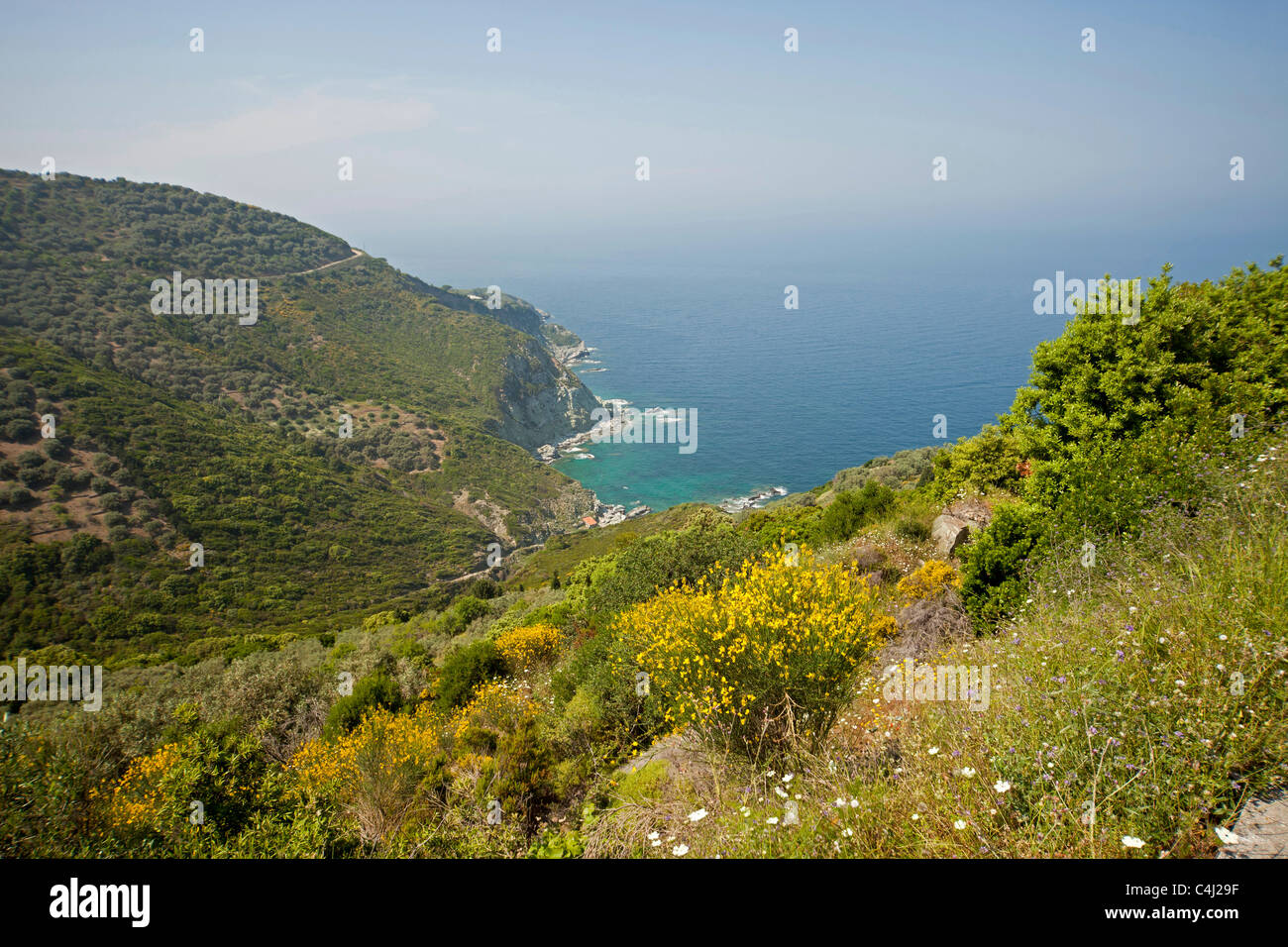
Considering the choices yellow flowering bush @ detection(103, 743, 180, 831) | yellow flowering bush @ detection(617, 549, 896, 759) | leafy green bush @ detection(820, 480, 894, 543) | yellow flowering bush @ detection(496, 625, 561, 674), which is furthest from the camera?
leafy green bush @ detection(820, 480, 894, 543)

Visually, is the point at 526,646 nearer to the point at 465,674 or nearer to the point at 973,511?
the point at 465,674

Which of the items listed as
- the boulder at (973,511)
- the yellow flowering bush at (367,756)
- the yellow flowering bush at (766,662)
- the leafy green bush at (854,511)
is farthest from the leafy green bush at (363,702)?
the boulder at (973,511)

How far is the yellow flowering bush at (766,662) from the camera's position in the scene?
5344mm

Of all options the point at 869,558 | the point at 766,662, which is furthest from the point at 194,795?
the point at 869,558

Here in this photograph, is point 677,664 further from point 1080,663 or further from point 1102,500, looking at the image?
point 1102,500

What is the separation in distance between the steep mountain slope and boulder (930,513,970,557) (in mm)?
46155

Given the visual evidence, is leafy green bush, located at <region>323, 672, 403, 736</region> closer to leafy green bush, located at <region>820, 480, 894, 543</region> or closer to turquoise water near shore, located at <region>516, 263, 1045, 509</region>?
leafy green bush, located at <region>820, 480, 894, 543</region>

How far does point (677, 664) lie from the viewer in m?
5.66

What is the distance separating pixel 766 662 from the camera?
5.33m

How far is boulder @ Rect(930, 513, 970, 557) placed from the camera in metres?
14.0

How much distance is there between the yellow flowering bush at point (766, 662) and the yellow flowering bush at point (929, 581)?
6761 millimetres

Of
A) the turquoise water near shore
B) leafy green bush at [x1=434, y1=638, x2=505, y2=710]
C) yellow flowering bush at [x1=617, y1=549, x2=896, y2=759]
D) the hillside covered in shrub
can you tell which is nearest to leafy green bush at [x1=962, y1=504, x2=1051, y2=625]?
the hillside covered in shrub

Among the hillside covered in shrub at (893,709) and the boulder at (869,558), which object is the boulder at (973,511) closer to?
the hillside covered in shrub at (893,709)
